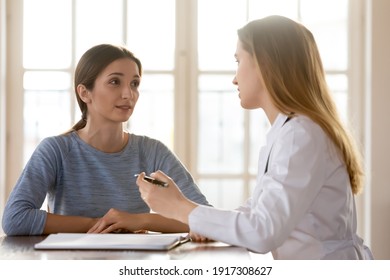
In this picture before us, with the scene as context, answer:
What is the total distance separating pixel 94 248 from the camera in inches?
69.7

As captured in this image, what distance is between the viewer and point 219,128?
4.28m

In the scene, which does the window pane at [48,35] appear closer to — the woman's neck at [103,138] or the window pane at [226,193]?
the window pane at [226,193]

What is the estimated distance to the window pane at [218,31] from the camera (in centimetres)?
423

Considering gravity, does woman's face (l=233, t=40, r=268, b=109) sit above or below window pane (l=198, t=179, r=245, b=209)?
above

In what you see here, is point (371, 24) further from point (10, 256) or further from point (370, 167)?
point (10, 256)

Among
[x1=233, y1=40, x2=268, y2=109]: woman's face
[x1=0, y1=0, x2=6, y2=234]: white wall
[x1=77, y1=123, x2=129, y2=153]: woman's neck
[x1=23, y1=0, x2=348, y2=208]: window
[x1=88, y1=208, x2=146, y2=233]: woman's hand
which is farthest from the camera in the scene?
[x1=23, y1=0, x2=348, y2=208]: window

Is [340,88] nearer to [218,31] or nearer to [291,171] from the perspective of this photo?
[218,31]

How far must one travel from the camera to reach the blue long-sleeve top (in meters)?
2.45

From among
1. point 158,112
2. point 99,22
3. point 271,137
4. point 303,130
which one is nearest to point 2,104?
point 99,22

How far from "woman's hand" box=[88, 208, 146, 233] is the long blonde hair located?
622mm

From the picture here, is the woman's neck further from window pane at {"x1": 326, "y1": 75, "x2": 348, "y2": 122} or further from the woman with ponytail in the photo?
window pane at {"x1": 326, "y1": 75, "x2": 348, "y2": 122}

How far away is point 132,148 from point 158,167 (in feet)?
0.39

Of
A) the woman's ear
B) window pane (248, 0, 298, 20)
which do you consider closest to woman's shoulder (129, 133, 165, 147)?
the woman's ear

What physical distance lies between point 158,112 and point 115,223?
6.81 ft
